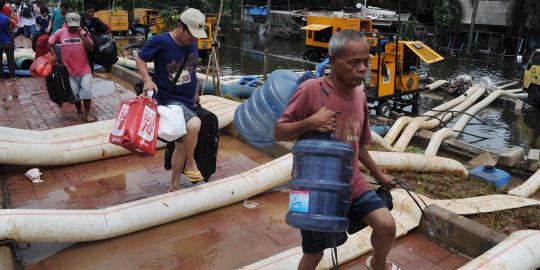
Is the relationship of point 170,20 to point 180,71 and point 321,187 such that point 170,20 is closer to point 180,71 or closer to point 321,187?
point 180,71

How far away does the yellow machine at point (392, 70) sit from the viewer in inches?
498

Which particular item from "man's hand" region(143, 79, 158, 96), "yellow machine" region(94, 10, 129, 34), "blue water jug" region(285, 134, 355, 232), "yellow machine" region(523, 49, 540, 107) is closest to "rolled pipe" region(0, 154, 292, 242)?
"man's hand" region(143, 79, 158, 96)

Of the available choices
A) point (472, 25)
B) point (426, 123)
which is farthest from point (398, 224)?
point (472, 25)

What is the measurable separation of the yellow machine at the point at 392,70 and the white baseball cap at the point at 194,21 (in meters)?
9.38

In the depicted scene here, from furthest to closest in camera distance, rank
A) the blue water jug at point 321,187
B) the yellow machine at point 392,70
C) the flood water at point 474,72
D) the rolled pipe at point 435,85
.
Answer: the rolled pipe at point 435,85
the flood water at point 474,72
the yellow machine at point 392,70
the blue water jug at point 321,187

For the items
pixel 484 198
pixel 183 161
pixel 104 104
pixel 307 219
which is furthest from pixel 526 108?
pixel 307 219

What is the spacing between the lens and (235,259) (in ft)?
11.3

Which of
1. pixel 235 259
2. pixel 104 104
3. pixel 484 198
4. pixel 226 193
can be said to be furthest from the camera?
pixel 104 104

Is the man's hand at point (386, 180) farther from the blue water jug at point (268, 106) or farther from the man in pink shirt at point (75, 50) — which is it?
the man in pink shirt at point (75, 50)

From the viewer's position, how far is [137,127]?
3598 mm

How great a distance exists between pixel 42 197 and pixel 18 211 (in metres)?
1.23

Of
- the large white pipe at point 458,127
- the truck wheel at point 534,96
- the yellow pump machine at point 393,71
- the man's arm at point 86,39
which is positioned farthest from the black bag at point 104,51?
the truck wheel at point 534,96

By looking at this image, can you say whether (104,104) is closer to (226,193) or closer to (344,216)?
(226,193)

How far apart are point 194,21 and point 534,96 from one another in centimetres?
1569
